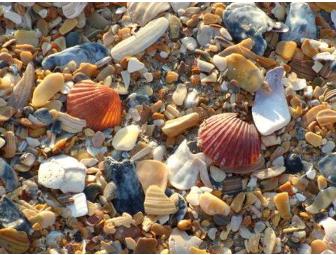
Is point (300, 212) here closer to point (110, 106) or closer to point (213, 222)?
point (213, 222)

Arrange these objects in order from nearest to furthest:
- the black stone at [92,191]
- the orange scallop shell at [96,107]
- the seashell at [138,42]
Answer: the black stone at [92,191]
the orange scallop shell at [96,107]
the seashell at [138,42]

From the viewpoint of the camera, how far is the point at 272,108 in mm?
2293

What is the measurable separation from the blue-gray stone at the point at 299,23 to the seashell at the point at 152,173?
65 centimetres

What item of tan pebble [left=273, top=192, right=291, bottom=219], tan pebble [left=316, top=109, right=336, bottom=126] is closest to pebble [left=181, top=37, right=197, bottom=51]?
tan pebble [left=316, top=109, right=336, bottom=126]

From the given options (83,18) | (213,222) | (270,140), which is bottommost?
(213,222)

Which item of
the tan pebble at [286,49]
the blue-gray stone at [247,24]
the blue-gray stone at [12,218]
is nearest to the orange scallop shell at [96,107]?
the blue-gray stone at [12,218]

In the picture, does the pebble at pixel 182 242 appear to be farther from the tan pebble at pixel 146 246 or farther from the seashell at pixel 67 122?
the seashell at pixel 67 122

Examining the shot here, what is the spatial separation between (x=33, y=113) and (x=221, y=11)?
28.6 inches

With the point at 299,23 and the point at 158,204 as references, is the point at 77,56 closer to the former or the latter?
the point at 158,204

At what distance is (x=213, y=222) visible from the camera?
217 centimetres

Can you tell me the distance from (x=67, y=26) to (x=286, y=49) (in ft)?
2.48

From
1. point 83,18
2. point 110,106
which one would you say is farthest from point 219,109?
point 83,18

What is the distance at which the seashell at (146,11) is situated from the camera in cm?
246

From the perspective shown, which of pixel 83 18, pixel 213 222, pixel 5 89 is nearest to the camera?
pixel 213 222
